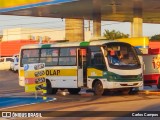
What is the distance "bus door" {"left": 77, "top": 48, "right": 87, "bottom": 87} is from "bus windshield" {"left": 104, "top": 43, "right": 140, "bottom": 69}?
155cm

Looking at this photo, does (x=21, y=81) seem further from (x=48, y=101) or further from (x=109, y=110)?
(x=109, y=110)

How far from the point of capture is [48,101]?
72.2 ft

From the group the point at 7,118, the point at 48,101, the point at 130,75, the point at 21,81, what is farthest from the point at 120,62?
the point at 7,118

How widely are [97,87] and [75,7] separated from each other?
13761mm

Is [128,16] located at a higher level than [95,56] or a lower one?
higher

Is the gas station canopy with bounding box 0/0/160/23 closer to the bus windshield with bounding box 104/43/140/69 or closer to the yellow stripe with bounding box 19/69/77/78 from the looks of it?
the yellow stripe with bounding box 19/69/77/78

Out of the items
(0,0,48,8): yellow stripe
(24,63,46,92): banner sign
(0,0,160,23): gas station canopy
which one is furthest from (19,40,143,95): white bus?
(0,0,48,8): yellow stripe

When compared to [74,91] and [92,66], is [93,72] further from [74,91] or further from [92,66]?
[74,91]

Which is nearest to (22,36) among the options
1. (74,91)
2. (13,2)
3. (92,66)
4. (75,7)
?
(13,2)

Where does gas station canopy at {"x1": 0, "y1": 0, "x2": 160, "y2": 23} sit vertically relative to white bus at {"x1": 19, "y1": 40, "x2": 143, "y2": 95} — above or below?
above

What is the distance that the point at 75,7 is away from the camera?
3791 cm

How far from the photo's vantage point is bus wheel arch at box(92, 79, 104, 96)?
24922 millimetres

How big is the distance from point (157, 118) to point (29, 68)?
354 inches

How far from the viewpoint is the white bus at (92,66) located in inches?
971
